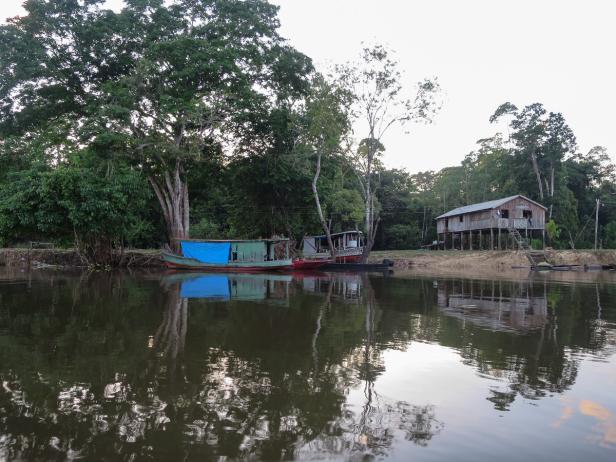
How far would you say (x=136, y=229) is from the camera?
3155 centimetres

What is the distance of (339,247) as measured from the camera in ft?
116

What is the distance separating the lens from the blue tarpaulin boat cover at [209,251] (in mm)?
28891

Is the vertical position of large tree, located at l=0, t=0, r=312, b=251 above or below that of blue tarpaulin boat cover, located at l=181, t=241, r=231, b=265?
above

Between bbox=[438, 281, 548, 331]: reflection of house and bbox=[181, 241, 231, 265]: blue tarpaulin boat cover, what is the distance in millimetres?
15396

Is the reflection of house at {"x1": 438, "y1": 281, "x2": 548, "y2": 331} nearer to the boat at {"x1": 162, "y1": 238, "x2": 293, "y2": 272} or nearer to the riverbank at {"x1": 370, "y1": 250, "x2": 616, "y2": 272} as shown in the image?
the boat at {"x1": 162, "y1": 238, "x2": 293, "y2": 272}

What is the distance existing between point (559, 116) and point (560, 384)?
158 feet

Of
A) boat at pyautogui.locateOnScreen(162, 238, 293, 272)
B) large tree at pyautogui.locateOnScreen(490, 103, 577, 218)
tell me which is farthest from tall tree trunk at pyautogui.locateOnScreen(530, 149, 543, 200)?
boat at pyautogui.locateOnScreen(162, 238, 293, 272)

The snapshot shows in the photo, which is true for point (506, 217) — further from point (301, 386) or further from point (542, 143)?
point (301, 386)

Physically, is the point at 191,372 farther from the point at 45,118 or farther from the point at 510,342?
the point at 45,118

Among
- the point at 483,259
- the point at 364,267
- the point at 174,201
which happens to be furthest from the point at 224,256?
the point at 483,259

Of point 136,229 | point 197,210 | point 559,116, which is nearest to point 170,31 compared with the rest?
point 136,229

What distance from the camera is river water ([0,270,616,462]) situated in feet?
12.7

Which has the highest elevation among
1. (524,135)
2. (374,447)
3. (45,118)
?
(524,135)

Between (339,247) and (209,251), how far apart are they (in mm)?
10582
